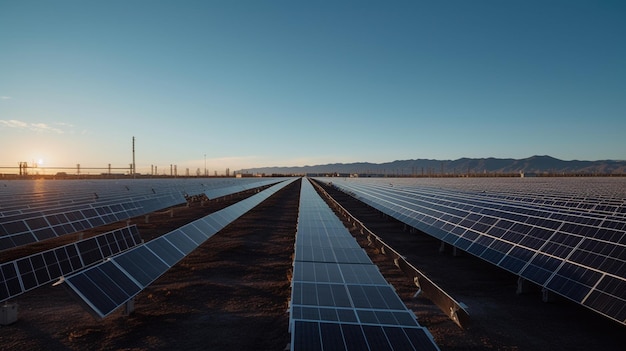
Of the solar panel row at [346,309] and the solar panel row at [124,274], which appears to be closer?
the solar panel row at [346,309]

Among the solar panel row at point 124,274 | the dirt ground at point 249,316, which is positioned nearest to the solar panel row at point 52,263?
the dirt ground at point 249,316

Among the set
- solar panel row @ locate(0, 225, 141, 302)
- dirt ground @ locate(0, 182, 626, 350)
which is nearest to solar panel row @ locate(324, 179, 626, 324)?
dirt ground @ locate(0, 182, 626, 350)

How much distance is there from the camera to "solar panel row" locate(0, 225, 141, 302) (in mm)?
8680

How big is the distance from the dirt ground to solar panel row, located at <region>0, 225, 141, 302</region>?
2.99 ft

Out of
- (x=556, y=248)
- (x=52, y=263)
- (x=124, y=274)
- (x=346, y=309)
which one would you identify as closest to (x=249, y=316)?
(x=124, y=274)

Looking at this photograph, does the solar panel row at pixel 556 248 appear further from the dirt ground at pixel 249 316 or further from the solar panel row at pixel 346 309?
the solar panel row at pixel 346 309

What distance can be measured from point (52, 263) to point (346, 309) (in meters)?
8.62

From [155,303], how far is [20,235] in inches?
301

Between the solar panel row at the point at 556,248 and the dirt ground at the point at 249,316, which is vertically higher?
the solar panel row at the point at 556,248

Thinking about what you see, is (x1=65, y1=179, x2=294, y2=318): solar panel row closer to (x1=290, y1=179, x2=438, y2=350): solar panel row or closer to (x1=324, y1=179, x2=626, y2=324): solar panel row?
(x1=290, y1=179, x2=438, y2=350): solar panel row

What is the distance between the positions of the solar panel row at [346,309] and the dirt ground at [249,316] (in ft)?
4.61

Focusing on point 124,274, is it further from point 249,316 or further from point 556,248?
point 556,248

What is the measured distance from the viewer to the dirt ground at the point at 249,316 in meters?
8.12

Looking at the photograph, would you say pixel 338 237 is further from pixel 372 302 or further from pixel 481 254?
pixel 372 302
